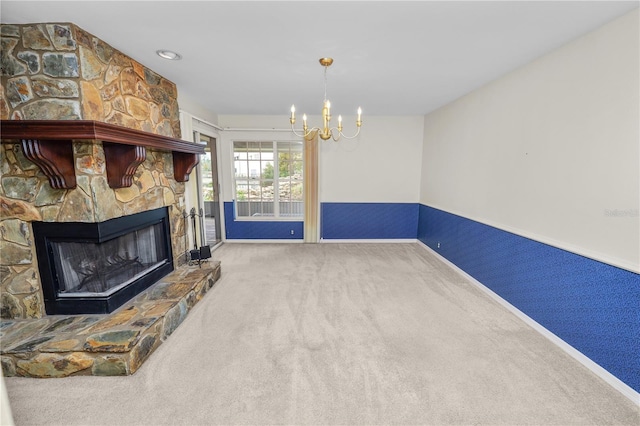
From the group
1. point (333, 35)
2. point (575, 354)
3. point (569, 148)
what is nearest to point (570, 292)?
point (575, 354)

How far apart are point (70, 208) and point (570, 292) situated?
3906mm

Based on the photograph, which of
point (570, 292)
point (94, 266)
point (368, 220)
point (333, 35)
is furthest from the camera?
point (368, 220)

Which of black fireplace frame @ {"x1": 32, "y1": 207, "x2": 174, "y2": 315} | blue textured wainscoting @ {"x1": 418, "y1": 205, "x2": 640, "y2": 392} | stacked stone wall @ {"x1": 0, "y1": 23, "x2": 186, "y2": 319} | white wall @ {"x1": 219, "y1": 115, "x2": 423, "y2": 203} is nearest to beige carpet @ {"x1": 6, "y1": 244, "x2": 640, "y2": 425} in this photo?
blue textured wainscoting @ {"x1": 418, "y1": 205, "x2": 640, "y2": 392}

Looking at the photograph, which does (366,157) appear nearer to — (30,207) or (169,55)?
(169,55)

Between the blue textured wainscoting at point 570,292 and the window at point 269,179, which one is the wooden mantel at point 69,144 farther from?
the blue textured wainscoting at point 570,292

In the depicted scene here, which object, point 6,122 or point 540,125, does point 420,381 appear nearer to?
point 540,125

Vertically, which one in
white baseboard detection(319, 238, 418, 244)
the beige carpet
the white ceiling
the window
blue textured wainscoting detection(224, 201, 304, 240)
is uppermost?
the white ceiling

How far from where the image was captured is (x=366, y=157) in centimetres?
507

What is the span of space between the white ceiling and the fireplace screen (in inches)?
65.3

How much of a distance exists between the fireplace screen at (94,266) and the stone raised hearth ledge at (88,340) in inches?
8.4

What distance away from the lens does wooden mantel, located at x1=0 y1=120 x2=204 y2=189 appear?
180cm

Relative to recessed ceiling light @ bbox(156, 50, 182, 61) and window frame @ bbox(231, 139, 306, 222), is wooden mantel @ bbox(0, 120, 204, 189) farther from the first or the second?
window frame @ bbox(231, 139, 306, 222)

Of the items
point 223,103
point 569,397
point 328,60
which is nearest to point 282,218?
point 223,103

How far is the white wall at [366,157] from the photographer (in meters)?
4.95
